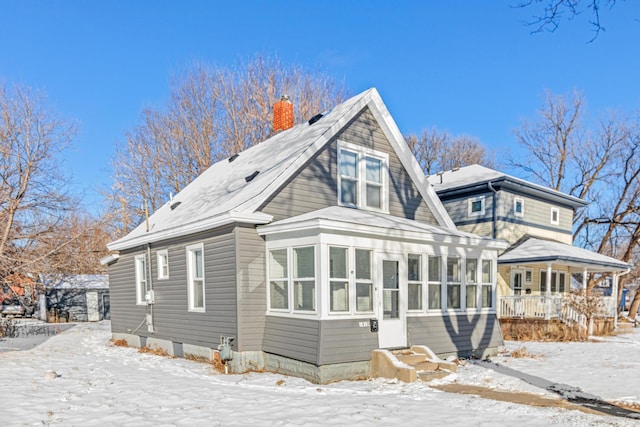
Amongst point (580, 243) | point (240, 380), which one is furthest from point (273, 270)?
A: point (580, 243)

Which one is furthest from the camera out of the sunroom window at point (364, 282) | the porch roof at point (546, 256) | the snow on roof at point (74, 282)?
the snow on roof at point (74, 282)

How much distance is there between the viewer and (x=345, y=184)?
1115 cm

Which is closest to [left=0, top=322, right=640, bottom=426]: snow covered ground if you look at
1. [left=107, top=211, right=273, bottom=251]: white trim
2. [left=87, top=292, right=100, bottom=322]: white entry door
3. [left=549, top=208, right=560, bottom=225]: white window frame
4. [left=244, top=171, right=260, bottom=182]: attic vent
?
[left=107, top=211, right=273, bottom=251]: white trim

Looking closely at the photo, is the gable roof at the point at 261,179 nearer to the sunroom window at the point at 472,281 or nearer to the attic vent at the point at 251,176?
the attic vent at the point at 251,176

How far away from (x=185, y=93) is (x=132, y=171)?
227 inches

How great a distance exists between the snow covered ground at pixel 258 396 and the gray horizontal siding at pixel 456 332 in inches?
22.5

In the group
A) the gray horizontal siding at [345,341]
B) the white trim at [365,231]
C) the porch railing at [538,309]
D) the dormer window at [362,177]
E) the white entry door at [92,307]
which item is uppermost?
the dormer window at [362,177]

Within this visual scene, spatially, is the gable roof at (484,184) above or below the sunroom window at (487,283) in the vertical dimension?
above

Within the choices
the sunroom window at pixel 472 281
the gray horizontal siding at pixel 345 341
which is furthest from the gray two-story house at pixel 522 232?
the gray horizontal siding at pixel 345 341

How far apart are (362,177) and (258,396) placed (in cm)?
613

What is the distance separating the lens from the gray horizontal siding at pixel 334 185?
998 centimetres

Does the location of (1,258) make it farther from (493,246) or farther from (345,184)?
(493,246)

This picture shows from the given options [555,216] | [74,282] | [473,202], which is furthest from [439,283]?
[74,282]

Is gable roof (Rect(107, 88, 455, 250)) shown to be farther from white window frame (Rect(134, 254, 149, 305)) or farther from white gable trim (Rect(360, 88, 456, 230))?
white window frame (Rect(134, 254, 149, 305))
